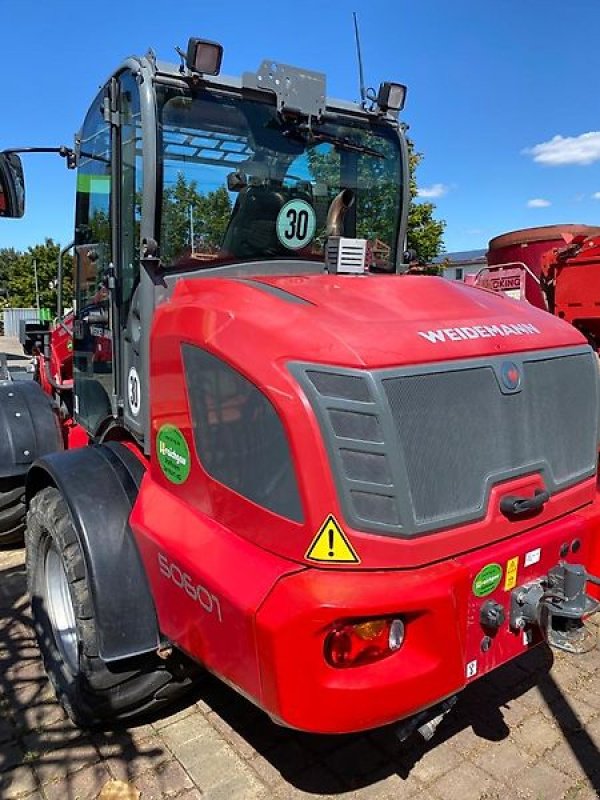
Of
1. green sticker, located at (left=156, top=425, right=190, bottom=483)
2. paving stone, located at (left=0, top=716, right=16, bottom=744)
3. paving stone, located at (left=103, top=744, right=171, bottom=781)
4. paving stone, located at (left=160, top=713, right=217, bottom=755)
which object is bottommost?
paving stone, located at (left=0, top=716, right=16, bottom=744)

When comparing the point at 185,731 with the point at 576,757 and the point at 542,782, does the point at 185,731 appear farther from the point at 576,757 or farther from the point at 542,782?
the point at 576,757

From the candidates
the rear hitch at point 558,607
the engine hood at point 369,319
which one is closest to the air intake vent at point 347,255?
the engine hood at point 369,319

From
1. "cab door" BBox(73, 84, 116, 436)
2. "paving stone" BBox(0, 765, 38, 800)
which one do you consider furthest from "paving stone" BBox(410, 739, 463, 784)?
"cab door" BBox(73, 84, 116, 436)

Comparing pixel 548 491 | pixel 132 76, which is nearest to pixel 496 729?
pixel 548 491

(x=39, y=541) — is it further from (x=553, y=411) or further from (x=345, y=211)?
(x=553, y=411)

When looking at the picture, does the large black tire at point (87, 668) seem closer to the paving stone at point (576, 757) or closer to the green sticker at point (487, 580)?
the green sticker at point (487, 580)

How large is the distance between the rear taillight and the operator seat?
1714mm

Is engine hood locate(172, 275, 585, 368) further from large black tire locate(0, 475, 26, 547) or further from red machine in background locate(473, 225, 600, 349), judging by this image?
red machine in background locate(473, 225, 600, 349)

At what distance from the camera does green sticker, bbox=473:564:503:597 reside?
7.14 feet

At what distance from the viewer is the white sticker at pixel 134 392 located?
2.94m

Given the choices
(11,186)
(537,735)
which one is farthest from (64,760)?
(11,186)

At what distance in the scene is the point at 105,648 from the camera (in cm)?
254

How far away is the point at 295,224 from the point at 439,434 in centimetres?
144

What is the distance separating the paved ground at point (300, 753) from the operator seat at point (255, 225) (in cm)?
199
